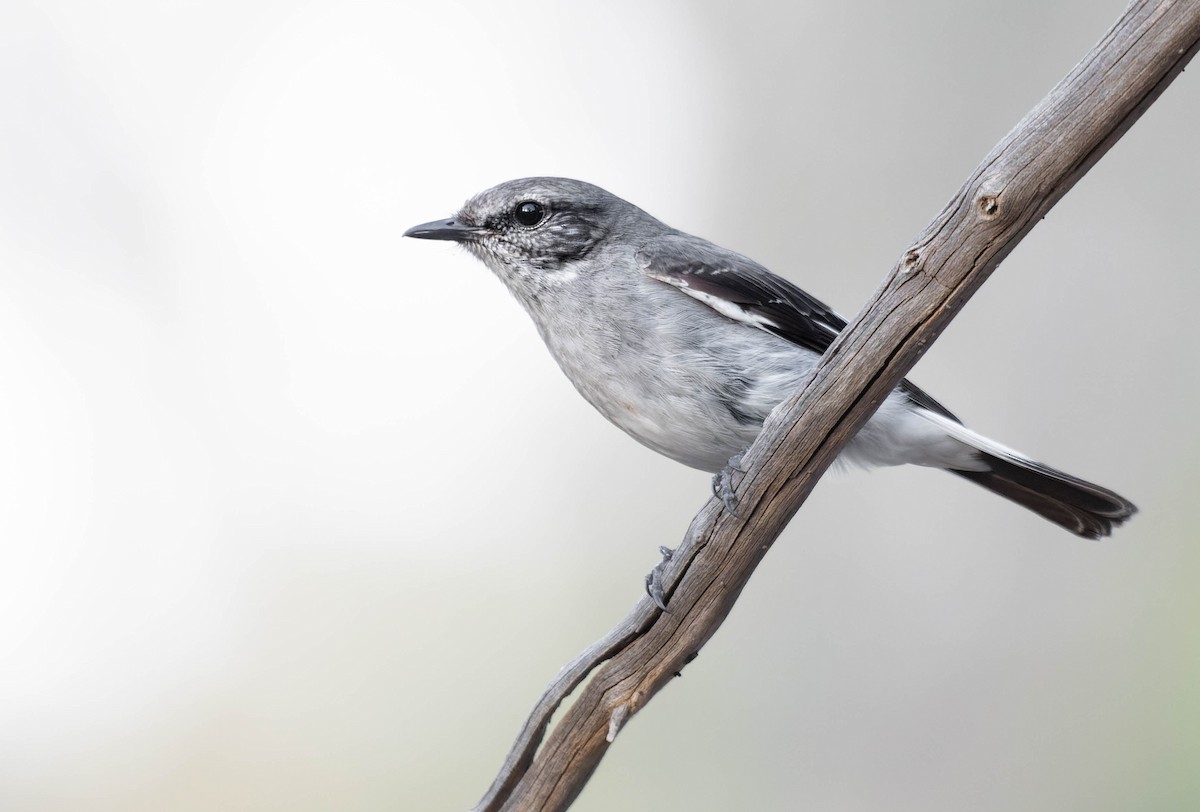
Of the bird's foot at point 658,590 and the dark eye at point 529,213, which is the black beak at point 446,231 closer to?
the dark eye at point 529,213

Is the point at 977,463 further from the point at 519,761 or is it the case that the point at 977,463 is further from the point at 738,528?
the point at 519,761

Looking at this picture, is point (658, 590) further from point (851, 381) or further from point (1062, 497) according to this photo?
point (1062, 497)

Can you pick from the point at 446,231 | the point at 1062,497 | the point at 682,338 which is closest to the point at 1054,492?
the point at 1062,497

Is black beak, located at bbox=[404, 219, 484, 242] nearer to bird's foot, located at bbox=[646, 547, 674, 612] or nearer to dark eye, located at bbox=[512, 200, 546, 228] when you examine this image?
dark eye, located at bbox=[512, 200, 546, 228]

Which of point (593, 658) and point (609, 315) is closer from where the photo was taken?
point (593, 658)

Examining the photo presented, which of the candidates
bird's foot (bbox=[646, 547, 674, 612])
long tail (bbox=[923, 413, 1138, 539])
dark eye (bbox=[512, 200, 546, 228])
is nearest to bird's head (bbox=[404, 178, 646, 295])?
dark eye (bbox=[512, 200, 546, 228])

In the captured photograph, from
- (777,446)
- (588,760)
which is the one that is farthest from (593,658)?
(777,446)
